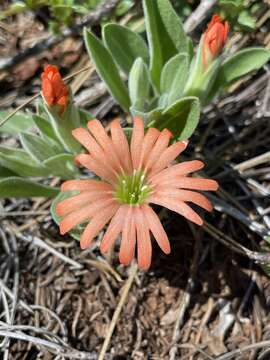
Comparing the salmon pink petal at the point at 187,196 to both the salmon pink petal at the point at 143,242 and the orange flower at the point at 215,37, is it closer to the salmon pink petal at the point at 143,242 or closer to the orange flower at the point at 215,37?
the salmon pink petal at the point at 143,242

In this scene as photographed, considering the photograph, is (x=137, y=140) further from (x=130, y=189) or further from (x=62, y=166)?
(x=62, y=166)

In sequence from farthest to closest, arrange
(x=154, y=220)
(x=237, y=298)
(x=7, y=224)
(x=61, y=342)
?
(x=7, y=224), (x=237, y=298), (x=61, y=342), (x=154, y=220)

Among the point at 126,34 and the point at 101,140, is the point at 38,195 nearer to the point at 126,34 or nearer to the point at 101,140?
the point at 101,140

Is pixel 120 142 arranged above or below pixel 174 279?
above

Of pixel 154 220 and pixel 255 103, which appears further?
pixel 255 103

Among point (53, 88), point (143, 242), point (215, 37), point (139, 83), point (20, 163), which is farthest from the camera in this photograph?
point (20, 163)

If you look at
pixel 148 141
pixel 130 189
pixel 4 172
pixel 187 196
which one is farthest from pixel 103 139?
pixel 4 172

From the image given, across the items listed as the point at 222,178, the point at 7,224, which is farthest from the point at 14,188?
the point at 222,178

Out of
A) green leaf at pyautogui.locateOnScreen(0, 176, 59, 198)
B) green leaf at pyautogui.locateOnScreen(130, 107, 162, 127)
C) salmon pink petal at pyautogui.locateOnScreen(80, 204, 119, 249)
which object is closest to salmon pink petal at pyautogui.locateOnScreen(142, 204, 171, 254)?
salmon pink petal at pyautogui.locateOnScreen(80, 204, 119, 249)
